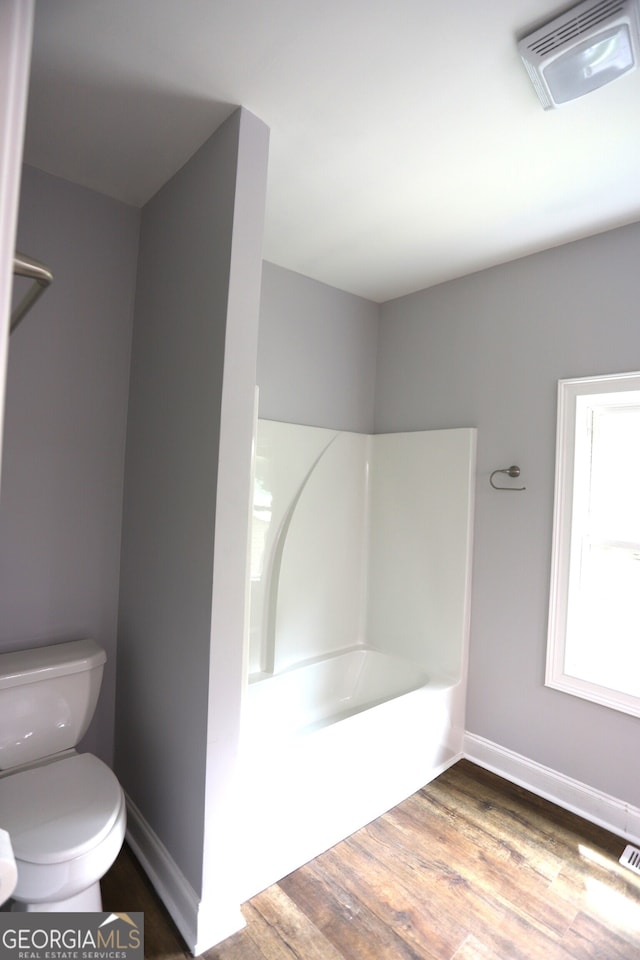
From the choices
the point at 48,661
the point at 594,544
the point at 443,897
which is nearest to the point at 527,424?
the point at 594,544

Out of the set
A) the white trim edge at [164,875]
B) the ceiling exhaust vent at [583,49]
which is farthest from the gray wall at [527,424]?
the white trim edge at [164,875]

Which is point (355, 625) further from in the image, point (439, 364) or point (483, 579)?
point (439, 364)

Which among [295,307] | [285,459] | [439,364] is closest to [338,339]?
[295,307]

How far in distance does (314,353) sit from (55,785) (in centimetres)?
228

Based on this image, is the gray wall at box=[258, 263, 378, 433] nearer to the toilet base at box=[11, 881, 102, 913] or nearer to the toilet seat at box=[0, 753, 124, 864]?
the toilet seat at box=[0, 753, 124, 864]

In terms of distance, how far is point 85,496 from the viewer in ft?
6.68

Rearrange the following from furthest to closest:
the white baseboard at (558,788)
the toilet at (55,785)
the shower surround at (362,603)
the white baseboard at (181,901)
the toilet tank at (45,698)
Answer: the shower surround at (362,603)
the white baseboard at (558,788)
the toilet tank at (45,698)
the white baseboard at (181,901)
the toilet at (55,785)

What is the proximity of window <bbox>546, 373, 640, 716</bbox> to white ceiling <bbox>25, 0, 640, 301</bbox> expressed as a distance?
0.84 meters

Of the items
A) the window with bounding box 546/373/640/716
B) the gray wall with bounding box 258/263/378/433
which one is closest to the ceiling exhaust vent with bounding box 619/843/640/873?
the window with bounding box 546/373/640/716

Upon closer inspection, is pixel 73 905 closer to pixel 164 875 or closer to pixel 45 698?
pixel 164 875

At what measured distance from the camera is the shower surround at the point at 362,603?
2.23 m

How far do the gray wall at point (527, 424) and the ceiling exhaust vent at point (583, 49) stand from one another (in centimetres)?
97

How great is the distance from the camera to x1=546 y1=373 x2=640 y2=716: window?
223 cm

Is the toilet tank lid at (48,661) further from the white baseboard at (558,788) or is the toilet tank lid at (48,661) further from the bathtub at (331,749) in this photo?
the white baseboard at (558,788)
